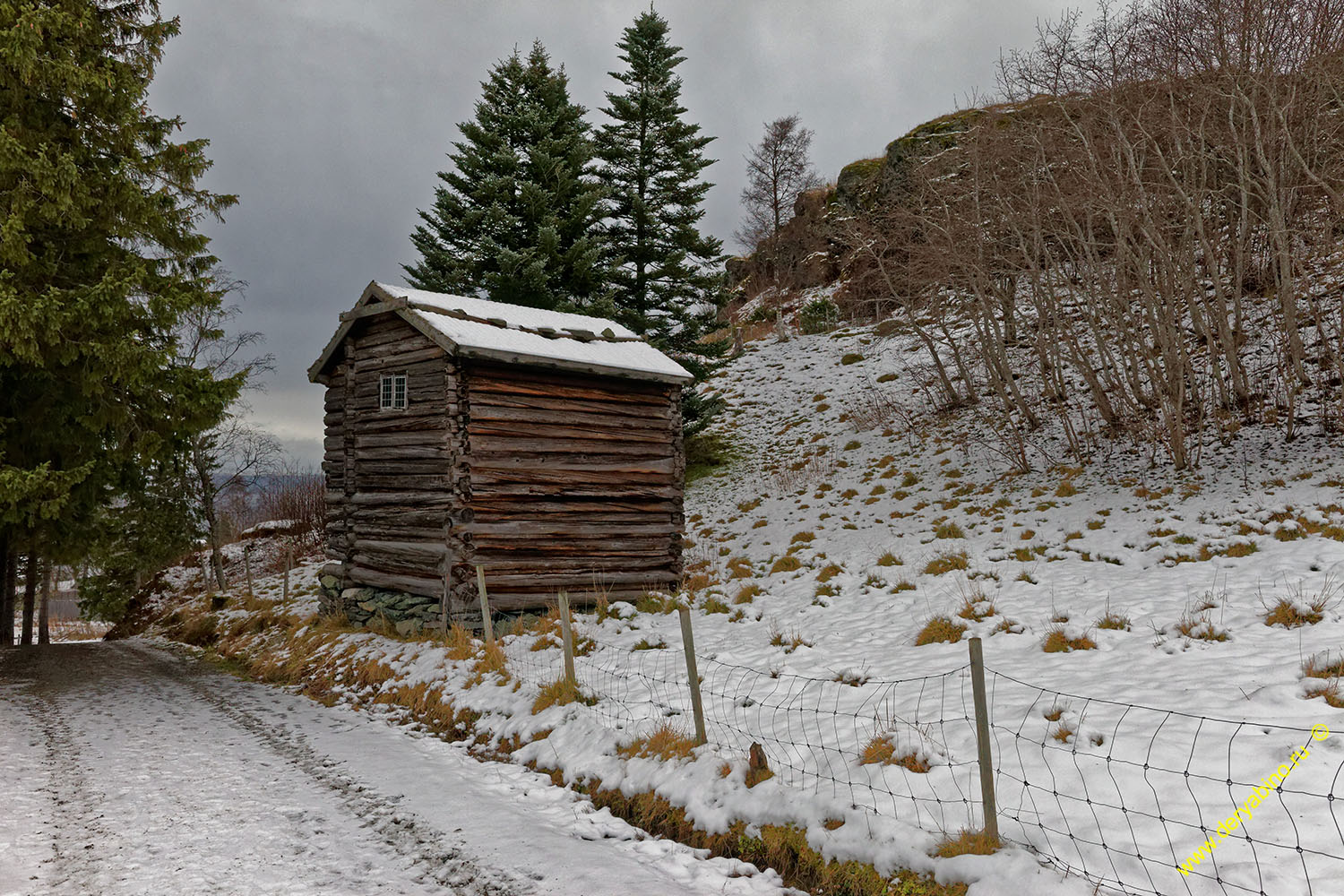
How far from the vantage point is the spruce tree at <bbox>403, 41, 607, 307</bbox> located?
18562 millimetres

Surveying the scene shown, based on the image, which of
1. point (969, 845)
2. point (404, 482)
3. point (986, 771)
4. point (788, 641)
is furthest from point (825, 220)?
point (969, 845)

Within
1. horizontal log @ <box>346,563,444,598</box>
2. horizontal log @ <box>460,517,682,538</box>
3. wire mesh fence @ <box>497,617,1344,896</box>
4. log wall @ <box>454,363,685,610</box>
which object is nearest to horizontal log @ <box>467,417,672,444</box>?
log wall @ <box>454,363,685,610</box>

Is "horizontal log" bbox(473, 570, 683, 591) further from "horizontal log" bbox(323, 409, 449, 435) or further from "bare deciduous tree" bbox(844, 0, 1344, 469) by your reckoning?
"bare deciduous tree" bbox(844, 0, 1344, 469)

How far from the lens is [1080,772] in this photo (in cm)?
468

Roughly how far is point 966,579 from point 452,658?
7.95 meters

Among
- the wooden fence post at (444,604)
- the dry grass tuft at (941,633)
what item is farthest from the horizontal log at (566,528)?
the dry grass tuft at (941,633)

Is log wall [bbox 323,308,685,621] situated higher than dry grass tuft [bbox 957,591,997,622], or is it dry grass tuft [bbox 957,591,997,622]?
log wall [bbox 323,308,685,621]

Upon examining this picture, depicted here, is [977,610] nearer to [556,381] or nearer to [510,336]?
[556,381]

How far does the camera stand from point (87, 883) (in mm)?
4508

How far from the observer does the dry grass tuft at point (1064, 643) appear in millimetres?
7312

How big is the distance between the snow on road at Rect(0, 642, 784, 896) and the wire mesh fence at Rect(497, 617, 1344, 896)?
1.23m

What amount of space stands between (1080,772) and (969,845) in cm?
111

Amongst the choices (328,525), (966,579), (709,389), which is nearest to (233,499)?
(328,525)

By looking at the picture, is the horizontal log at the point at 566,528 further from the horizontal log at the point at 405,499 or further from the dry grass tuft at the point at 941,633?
the dry grass tuft at the point at 941,633
